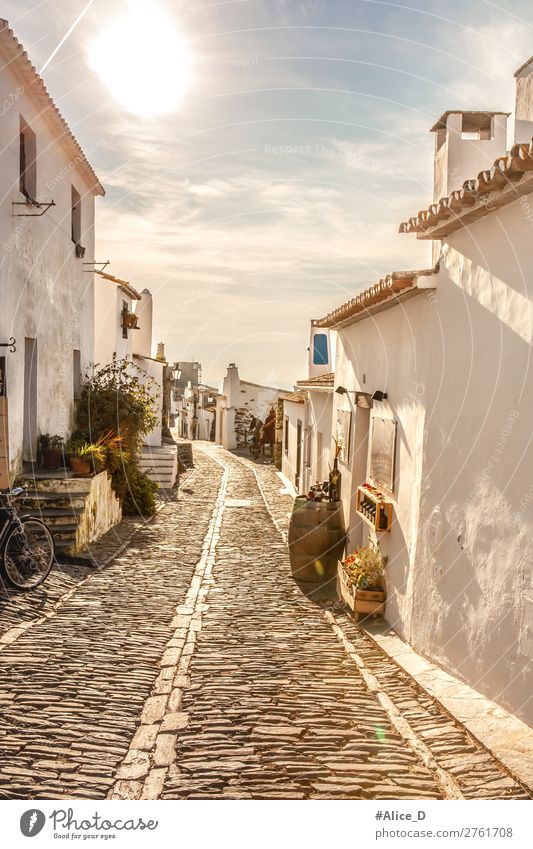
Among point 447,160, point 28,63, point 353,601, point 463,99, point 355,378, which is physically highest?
point 28,63

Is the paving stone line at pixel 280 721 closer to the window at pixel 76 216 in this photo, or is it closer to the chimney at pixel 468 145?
the chimney at pixel 468 145

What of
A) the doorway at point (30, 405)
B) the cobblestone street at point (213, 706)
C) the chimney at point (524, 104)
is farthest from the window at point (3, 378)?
the chimney at point (524, 104)

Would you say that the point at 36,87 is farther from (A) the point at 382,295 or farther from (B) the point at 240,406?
(B) the point at 240,406

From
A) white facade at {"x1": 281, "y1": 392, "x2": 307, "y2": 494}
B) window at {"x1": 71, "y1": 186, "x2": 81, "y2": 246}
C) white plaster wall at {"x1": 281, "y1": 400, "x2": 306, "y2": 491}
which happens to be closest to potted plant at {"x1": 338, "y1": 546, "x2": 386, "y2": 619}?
window at {"x1": 71, "y1": 186, "x2": 81, "y2": 246}

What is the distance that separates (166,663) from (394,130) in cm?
675

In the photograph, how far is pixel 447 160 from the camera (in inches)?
316

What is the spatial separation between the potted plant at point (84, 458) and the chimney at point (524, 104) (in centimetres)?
828

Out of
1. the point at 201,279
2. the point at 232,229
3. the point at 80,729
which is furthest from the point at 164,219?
the point at 80,729

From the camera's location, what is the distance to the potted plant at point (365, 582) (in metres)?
8.48

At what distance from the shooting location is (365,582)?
A: 8.70m

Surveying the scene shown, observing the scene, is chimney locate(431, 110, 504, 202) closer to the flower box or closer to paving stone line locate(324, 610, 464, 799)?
the flower box

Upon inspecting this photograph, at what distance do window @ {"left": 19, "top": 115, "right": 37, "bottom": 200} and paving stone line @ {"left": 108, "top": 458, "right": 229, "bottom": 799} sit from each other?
7357mm

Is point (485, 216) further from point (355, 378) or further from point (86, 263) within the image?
point (86, 263)

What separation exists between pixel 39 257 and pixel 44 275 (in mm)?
450
